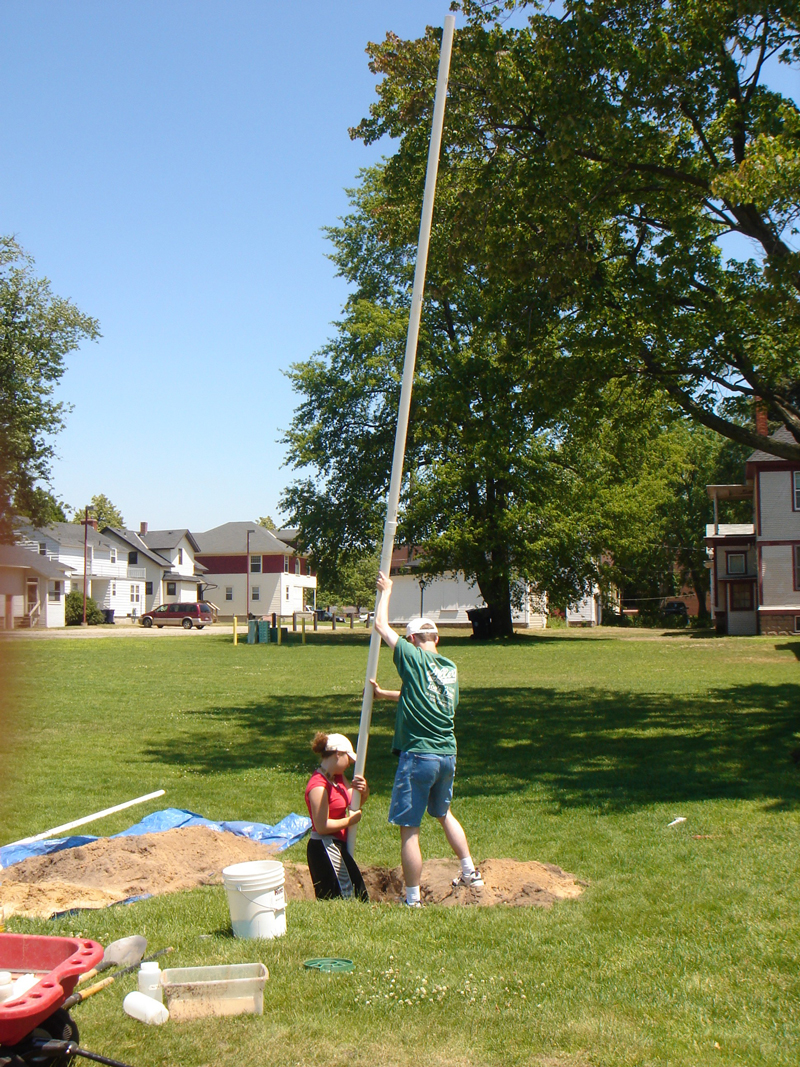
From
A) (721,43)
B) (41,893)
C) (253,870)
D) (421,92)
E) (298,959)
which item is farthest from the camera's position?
(421,92)

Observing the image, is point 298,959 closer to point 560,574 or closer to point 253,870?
point 253,870

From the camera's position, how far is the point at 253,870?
5.64m

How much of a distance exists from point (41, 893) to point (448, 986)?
317cm

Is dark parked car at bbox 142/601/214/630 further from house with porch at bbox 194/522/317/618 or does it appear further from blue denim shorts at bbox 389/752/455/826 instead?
blue denim shorts at bbox 389/752/455/826

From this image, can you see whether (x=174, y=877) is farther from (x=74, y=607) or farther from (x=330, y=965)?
(x=74, y=607)

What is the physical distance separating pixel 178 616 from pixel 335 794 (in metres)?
59.1

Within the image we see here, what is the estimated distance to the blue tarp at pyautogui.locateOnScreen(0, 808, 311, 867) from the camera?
27.2 ft

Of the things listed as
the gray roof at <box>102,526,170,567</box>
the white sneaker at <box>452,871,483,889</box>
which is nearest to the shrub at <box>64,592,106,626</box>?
the white sneaker at <box>452,871,483,889</box>

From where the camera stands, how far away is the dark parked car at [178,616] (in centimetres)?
6406

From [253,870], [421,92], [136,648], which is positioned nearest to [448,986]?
[253,870]

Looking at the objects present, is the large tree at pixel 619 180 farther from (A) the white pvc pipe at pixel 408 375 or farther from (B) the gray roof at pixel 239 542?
(B) the gray roof at pixel 239 542

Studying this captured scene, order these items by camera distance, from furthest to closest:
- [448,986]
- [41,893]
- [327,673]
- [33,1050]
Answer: [327,673], [41,893], [448,986], [33,1050]

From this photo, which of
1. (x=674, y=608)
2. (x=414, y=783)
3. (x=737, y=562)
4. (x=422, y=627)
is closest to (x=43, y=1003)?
(x=414, y=783)

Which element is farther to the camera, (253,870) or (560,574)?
(560,574)
